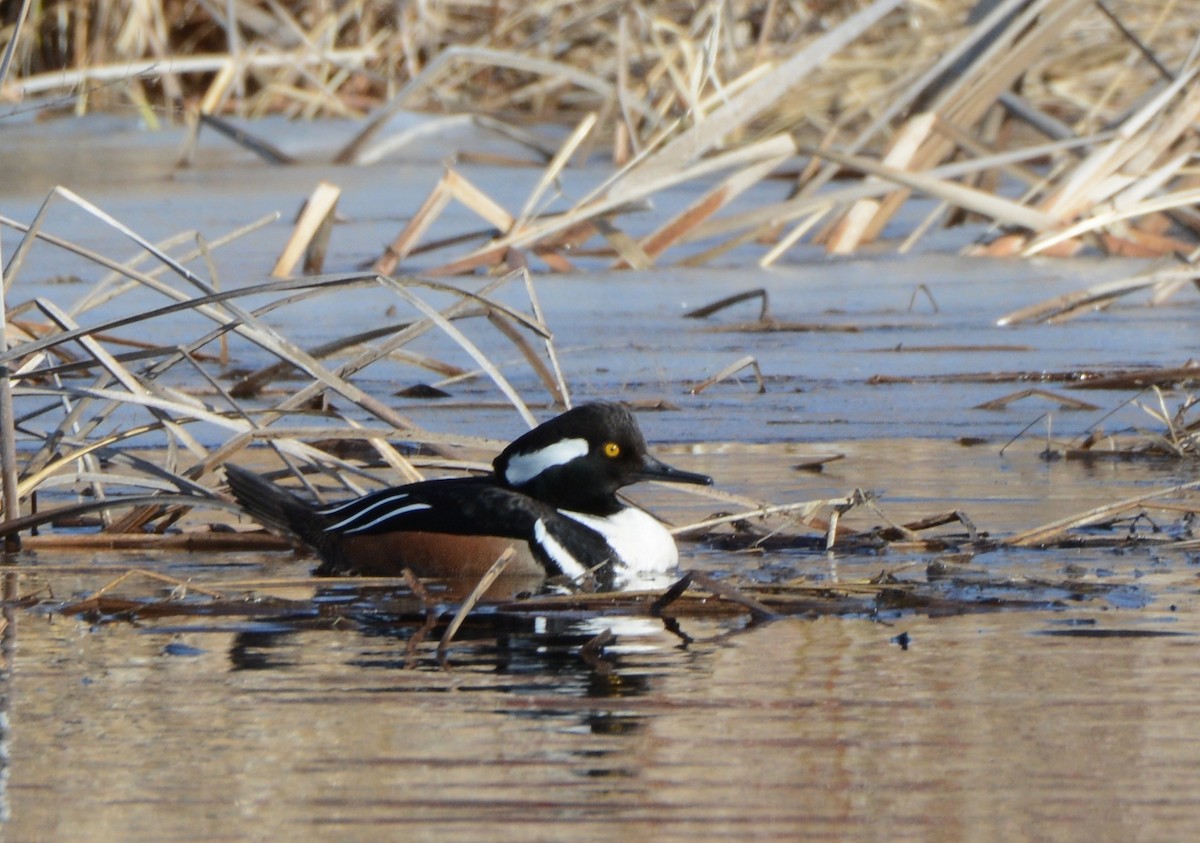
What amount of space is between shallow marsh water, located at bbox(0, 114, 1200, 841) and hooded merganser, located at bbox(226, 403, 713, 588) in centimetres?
14

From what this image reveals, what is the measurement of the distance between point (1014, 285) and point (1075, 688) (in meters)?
4.98

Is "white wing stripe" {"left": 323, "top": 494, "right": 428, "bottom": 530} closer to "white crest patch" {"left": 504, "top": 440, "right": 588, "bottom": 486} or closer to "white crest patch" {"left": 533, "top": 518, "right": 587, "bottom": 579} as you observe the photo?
"white crest patch" {"left": 533, "top": 518, "right": 587, "bottom": 579}

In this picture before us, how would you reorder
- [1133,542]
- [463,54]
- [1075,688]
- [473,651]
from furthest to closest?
[463,54] < [1133,542] < [473,651] < [1075,688]

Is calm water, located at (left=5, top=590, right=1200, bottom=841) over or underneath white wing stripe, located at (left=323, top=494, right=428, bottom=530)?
underneath

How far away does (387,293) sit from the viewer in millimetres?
8094

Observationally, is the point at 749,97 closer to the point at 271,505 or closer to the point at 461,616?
the point at 271,505

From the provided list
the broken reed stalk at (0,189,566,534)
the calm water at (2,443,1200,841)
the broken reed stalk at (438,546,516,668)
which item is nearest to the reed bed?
the broken reed stalk at (0,189,566,534)

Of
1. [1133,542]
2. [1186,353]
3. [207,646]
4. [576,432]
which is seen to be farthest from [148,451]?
[1186,353]

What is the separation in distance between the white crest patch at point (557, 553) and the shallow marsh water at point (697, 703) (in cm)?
30

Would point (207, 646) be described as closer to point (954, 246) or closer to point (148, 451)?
point (148, 451)

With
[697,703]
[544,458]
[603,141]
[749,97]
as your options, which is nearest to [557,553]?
[544,458]

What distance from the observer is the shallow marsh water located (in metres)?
2.38

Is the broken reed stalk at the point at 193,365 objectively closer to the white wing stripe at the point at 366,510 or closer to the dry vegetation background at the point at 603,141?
the dry vegetation background at the point at 603,141

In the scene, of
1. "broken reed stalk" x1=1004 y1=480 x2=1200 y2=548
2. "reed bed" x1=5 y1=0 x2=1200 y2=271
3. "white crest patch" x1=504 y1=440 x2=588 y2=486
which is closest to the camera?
"broken reed stalk" x1=1004 y1=480 x2=1200 y2=548
